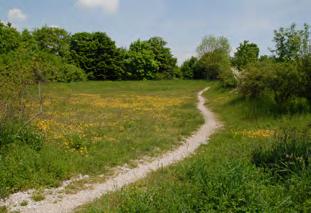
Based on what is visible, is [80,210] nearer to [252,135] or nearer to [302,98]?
[252,135]

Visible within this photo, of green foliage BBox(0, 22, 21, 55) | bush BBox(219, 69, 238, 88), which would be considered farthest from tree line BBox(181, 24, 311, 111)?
green foliage BBox(0, 22, 21, 55)

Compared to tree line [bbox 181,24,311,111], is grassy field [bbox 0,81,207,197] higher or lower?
lower

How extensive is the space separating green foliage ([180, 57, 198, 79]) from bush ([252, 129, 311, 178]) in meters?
85.0

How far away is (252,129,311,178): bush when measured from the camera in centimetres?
761

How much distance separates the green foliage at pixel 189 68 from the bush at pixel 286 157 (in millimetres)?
85035

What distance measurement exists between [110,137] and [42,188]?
6147 millimetres

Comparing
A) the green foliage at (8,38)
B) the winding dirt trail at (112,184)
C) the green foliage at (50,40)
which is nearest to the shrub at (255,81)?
the winding dirt trail at (112,184)

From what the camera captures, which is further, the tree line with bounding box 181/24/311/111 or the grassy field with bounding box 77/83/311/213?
the tree line with bounding box 181/24/311/111

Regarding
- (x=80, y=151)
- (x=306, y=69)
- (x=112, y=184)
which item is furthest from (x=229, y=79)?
(x=112, y=184)

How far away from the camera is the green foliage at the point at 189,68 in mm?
93812

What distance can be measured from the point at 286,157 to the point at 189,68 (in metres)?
87.2

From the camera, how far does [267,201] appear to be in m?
6.58

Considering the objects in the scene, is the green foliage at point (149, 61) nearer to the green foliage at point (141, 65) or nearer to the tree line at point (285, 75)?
the green foliage at point (141, 65)

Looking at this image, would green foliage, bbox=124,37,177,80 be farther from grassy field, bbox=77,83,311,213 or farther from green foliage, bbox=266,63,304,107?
grassy field, bbox=77,83,311,213
